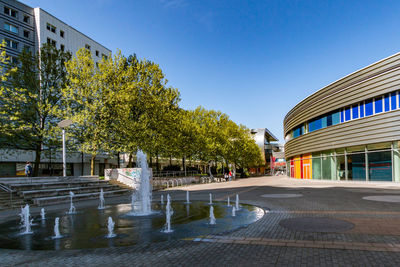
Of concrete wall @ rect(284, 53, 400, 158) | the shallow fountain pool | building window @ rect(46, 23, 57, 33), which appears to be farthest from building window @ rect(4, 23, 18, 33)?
concrete wall @ rect(284, 53, 400, 158)

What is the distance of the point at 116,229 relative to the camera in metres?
9.38

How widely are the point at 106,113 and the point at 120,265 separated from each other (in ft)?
77.9

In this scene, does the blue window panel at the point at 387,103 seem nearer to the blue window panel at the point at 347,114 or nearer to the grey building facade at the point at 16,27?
the blue window panel at the point at 347,114

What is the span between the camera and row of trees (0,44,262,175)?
26.5 m

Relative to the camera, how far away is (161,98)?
3181cm

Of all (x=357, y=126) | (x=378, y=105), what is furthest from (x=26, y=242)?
(x=357, y=126)

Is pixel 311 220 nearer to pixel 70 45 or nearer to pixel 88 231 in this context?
pixel 88 231

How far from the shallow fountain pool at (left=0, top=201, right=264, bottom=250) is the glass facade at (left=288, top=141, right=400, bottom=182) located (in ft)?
64.9

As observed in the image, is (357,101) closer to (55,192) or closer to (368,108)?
(368,108)

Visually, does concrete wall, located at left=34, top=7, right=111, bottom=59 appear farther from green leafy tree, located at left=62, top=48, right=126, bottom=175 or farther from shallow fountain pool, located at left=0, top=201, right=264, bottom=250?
shallow fountain pool, located at left=0, top=201, right=264, bottom=250

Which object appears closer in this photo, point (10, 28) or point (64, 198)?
point (64, 198)

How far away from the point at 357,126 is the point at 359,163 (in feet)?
12.1

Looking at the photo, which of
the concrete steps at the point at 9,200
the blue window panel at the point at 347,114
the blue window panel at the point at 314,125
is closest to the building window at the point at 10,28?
the concrete steps at the point at 9,200

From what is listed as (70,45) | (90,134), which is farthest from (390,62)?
(70,45)
